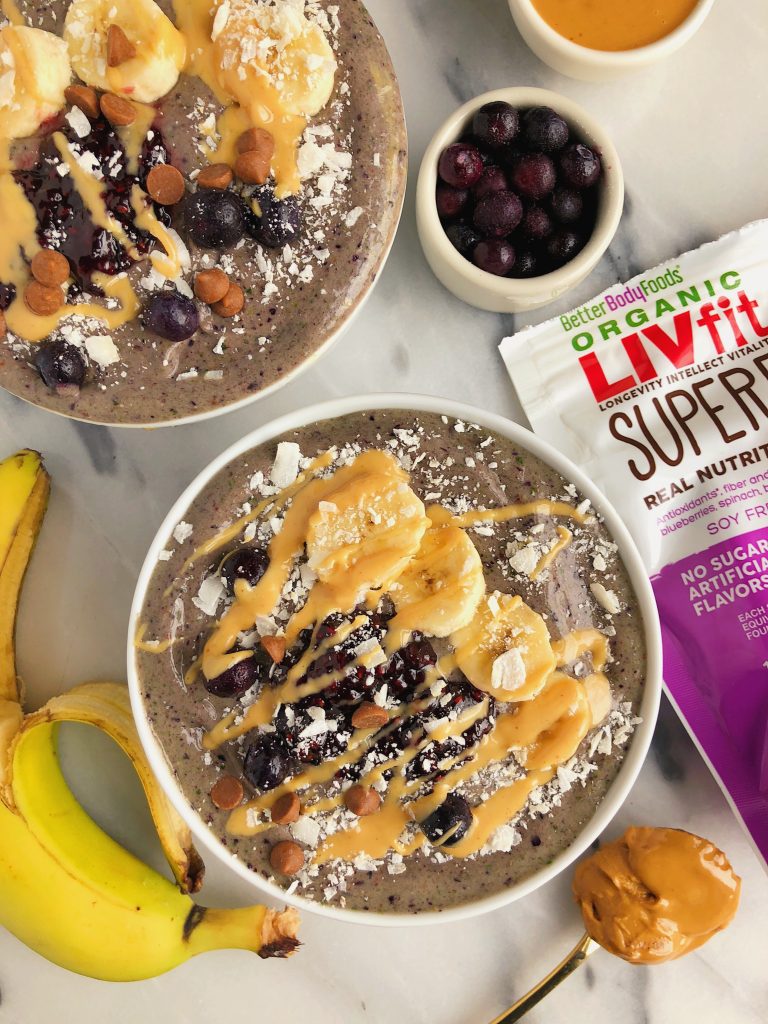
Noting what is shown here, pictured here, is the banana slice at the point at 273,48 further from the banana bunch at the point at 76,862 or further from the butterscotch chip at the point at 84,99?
the banana bunch at the point at 76,862

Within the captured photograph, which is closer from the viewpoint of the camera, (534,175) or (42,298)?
(42,298)

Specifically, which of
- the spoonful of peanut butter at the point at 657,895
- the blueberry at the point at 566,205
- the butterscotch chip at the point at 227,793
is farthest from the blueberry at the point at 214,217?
the spoonful of peanut butter at the point at 657,895

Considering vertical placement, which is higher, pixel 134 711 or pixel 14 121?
pixel 14 121

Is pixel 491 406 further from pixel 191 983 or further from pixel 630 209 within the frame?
pixel 191 983

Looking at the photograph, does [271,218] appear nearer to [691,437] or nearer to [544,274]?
[544,274]

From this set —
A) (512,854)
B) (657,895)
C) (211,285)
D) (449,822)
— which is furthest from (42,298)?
(657,895)

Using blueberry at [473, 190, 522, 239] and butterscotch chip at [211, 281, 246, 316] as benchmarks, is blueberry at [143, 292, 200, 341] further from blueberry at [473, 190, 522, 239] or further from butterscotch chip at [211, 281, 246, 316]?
blueberry at [473, 190, 522, 239]

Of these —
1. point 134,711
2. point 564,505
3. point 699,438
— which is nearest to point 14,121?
point 134,711
